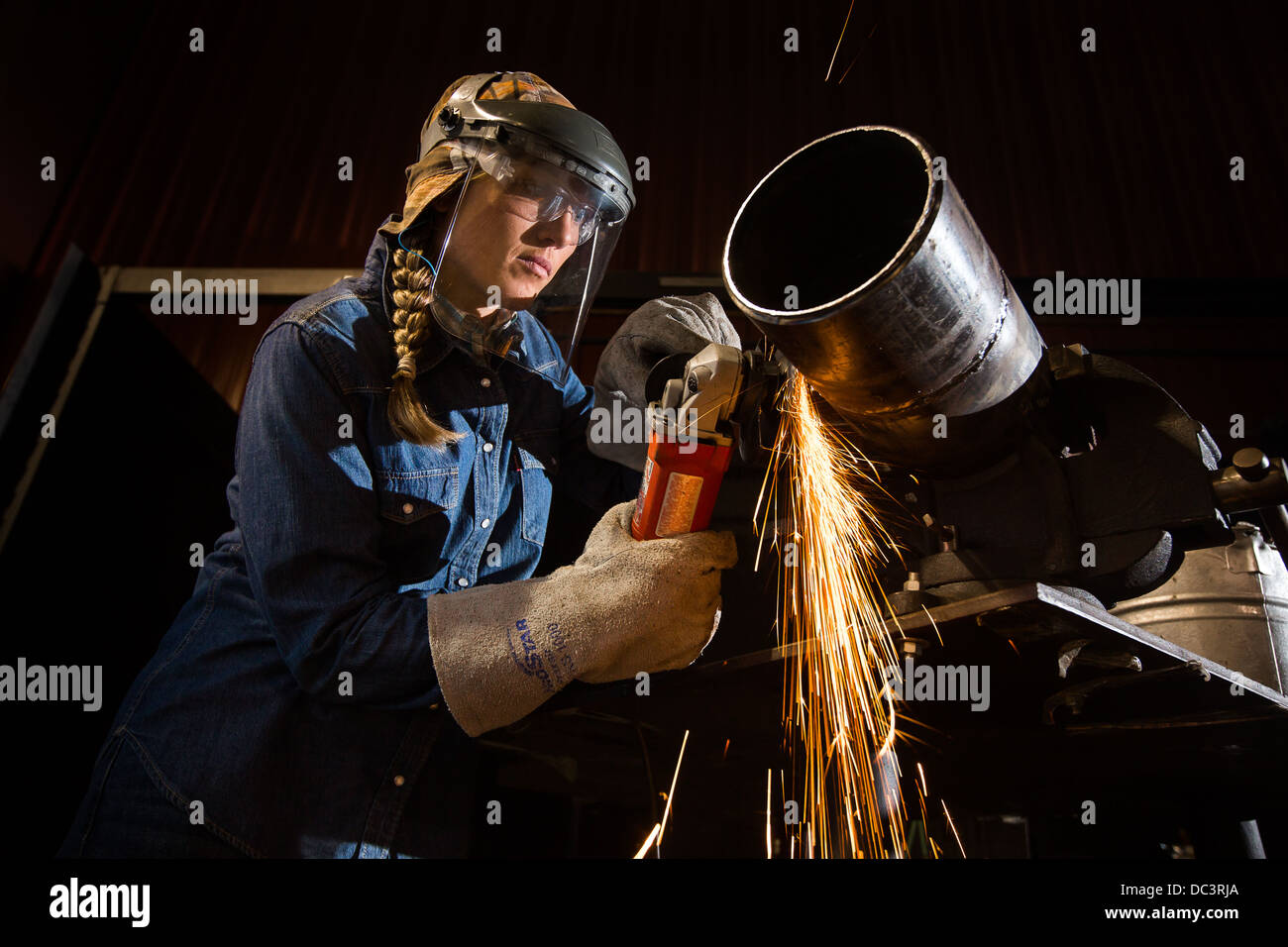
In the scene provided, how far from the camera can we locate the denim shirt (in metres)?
1.25

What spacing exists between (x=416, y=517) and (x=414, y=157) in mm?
2000

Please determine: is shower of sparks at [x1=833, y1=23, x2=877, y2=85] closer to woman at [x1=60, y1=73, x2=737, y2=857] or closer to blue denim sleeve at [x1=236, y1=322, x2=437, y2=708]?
woman at [x1=60, y1=73, x2=737, y2=857]

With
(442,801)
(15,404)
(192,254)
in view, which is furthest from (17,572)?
(442,801)

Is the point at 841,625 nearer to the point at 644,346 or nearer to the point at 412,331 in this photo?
the point at 644,346

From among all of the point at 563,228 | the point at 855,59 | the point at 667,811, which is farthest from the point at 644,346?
the point at 855,59

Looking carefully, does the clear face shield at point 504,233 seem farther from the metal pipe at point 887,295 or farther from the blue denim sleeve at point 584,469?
the metal pipe at point 887,295

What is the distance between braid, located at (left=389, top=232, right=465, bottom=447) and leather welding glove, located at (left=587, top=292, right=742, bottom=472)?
0.31 metres

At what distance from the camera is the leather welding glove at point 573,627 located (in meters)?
1.20

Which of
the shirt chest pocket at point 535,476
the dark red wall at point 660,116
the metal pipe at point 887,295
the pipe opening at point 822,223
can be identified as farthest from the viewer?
the dark red wall at point 660,116

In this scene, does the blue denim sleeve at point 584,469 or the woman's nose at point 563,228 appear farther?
the blue denim sleeve at point 584,469

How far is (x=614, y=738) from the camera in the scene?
5.69ft

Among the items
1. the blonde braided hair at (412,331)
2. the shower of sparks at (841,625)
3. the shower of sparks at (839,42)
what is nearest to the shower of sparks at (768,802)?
the shower of sparks at (841,625)

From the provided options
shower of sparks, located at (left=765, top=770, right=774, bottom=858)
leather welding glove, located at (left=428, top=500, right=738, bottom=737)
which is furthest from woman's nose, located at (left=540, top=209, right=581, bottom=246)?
shower of sparks, located at (left=765, top=770, right=774, bottom=858)
